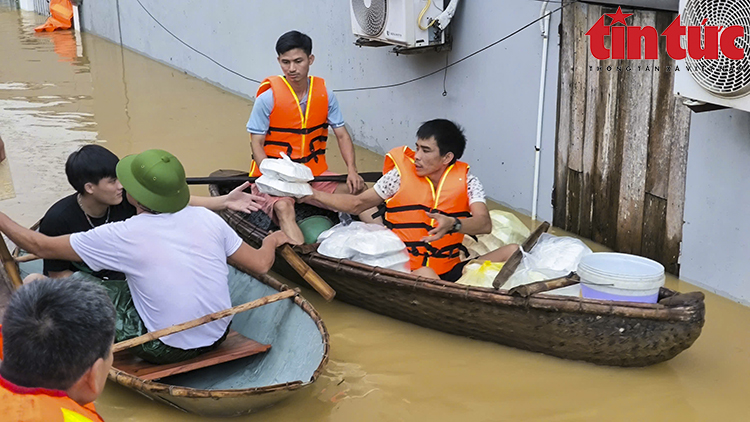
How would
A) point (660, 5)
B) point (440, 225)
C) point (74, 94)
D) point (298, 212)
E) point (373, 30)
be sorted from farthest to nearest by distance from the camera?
point (74, 94) → point (373, 30) → point (298, 212) → point (660, 5) → point (440, 225)

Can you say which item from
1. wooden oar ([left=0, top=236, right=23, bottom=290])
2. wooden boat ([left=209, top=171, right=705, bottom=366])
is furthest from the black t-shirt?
wooden boat ([left=209, top=171, right=705, bottom=366])

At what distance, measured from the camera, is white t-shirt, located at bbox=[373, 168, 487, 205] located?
15.8 ft

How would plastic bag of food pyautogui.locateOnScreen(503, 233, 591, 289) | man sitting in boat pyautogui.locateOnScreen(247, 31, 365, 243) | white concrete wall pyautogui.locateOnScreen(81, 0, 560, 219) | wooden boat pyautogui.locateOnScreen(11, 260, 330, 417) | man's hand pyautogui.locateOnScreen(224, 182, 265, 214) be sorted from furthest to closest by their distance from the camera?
white concrete wall pyautogui.locateOnScreen(81, 0, 560, 219) → man sitting in boat pyautogui.locateOnScreen(247, 31, 365, 243) → man's hand pyautogui.locateOnScreen(224, 182, 265, 214) → plastic bag of food pyautogui.locateOnScreen(503, 233, 591, 289) → wooden boat pyautogui.locateOnScreen(11, 260, 330, 417)

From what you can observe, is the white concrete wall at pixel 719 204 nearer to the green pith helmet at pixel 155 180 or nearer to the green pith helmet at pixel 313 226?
the green pith helmet at pixel 313 226

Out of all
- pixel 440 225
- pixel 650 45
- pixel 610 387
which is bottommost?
pixel 610 387

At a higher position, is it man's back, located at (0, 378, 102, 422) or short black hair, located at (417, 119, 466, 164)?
short black hair, located at (417, 119, 466, 164)

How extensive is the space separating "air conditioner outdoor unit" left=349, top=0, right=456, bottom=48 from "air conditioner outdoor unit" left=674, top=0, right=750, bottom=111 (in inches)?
108

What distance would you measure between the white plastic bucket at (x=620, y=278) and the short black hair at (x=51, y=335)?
271 centimetres

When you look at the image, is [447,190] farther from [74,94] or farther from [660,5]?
[74,94]

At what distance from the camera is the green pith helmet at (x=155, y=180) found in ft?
11.4

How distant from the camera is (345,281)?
15.8 ft

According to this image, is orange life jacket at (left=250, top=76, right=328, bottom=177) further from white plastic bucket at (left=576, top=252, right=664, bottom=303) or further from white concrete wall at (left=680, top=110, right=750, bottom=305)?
white concrete wall at (left=680, top=110, right=750, bottom=305)

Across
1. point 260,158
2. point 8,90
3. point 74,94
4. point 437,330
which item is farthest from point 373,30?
point 8,90

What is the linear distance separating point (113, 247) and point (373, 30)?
13.3 feet
